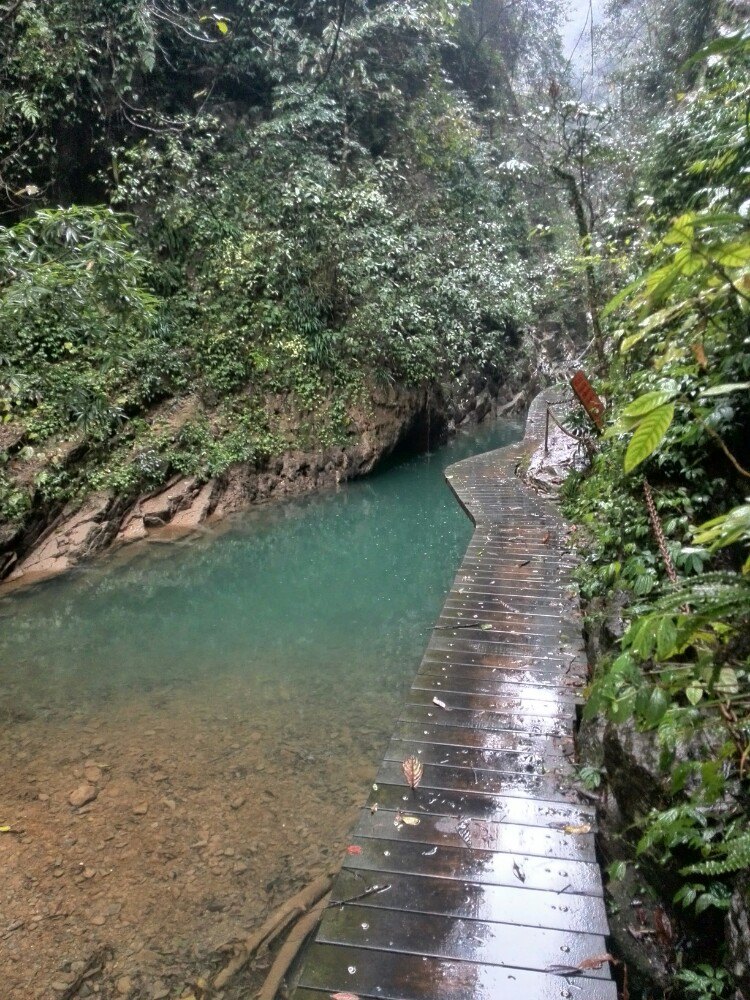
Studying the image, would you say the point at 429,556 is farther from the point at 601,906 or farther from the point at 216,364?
the point at 601,906

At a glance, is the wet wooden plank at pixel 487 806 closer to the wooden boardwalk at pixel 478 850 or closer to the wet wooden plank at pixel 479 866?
the wooden boardwalk at pixel 478 850

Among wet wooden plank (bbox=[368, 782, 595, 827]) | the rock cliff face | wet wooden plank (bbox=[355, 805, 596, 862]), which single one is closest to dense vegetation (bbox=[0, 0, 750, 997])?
the rock cliff face

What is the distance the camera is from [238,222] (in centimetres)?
1173

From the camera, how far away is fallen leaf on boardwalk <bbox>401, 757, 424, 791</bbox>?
2.91m

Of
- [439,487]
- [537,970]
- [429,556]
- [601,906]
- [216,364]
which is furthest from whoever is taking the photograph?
[439,487]

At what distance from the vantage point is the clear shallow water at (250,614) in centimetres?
579

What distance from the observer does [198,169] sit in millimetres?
11883

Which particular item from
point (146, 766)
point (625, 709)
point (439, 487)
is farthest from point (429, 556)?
point (625, 709)

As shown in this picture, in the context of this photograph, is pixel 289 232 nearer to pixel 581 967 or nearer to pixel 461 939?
pixel 461 939

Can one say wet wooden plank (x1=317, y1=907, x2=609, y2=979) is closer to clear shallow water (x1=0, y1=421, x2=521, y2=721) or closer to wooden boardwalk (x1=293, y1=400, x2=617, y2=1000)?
wooden boardwalk (x1=293, y1=400, x2=617, y2=1000)

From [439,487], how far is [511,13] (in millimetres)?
16606

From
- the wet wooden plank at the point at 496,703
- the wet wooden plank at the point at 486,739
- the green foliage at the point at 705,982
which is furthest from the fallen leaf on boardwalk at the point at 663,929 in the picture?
the wet wooden plank at the point at 496,703

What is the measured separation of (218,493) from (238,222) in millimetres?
5322

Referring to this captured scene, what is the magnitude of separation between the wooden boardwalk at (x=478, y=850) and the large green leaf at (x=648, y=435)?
1686mm
